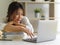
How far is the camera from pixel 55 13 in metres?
4.10

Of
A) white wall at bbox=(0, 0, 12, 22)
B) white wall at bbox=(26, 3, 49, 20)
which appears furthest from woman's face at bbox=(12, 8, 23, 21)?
white wall at bbox=(26, 3, 49, 20)

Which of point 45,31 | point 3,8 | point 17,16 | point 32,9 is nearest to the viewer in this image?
point 45,31

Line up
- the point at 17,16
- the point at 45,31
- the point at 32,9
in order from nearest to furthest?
the point at 45,31
the point at 17,16
the point at 32,9

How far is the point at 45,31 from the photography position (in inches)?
56.2

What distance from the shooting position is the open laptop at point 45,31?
4.51ft

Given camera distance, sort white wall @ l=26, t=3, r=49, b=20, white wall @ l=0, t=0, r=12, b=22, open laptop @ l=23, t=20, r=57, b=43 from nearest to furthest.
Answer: open laptop @ l=23, t=20, r=57, b=43, white wall @ l=0, t=0, r=12, b=22, white wall @ l=26, t=3, r=49, b=20

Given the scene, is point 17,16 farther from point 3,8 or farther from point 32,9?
point 32,9

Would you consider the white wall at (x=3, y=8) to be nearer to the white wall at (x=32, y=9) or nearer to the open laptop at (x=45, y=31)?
the white wall at (x=32, y=9)

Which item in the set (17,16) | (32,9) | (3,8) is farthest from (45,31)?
(32,9)

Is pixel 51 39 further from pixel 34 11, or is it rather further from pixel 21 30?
pixel 34 11

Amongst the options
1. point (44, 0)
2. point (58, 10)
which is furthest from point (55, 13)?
point (44, 0)

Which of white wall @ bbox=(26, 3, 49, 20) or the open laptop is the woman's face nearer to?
the open laptop

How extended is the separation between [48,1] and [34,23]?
1585mm

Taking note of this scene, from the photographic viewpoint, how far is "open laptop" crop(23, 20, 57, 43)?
1.38 m
